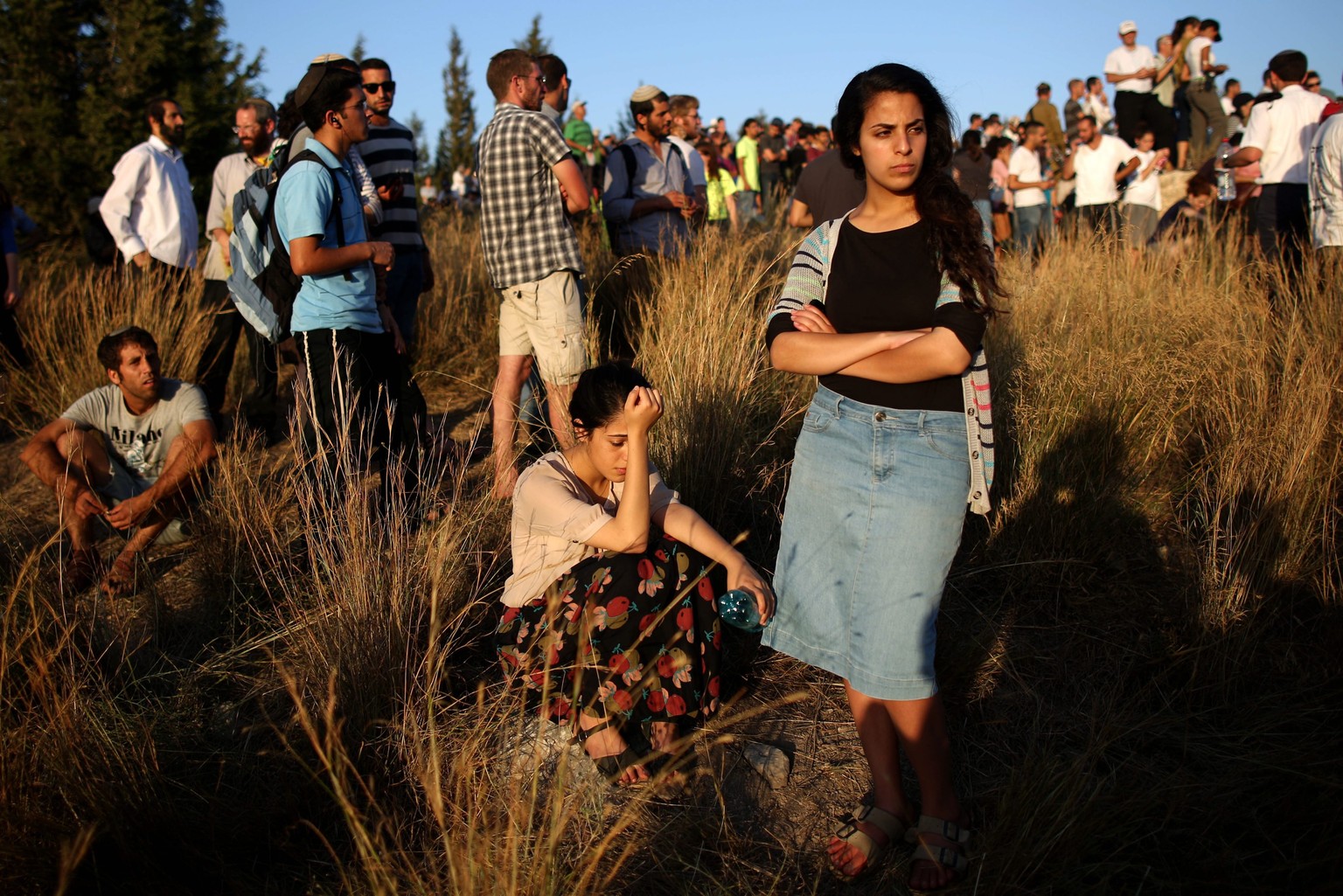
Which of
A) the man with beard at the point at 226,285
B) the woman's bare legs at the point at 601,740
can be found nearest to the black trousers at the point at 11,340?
the man with beard at the point at 226,285

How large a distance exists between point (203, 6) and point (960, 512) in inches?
532

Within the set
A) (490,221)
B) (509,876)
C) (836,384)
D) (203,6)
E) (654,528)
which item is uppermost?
(203,6)

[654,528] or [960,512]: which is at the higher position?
[960,512]

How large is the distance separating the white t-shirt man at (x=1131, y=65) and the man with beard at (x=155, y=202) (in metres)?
10.3

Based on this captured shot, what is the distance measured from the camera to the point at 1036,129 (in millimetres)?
10586

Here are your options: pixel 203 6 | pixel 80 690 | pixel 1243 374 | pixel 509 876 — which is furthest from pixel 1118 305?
pixel 203 6

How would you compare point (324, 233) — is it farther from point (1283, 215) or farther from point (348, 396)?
point (1283, 215)

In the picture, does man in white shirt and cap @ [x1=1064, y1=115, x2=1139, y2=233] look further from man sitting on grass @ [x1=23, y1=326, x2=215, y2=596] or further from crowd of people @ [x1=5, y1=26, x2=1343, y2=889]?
man sitting on grass @ [x1=23, y1=326, x2=215, y2=596]

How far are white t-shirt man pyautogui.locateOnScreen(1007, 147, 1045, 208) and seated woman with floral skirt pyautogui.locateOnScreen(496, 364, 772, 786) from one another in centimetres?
861

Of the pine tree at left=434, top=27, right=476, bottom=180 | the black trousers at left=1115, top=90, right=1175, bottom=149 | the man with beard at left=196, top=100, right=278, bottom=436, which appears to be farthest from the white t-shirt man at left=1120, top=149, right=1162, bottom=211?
the pine tree at left=434, top=27, right=476, bottom=180

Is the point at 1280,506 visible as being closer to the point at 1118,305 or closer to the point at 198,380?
the point at 1118,305

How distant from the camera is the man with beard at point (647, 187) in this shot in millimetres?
5863

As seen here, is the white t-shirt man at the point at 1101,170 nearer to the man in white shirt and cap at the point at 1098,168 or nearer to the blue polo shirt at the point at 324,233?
the man in white shirt and cap at the point at 1098,168

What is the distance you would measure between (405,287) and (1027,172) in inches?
289
